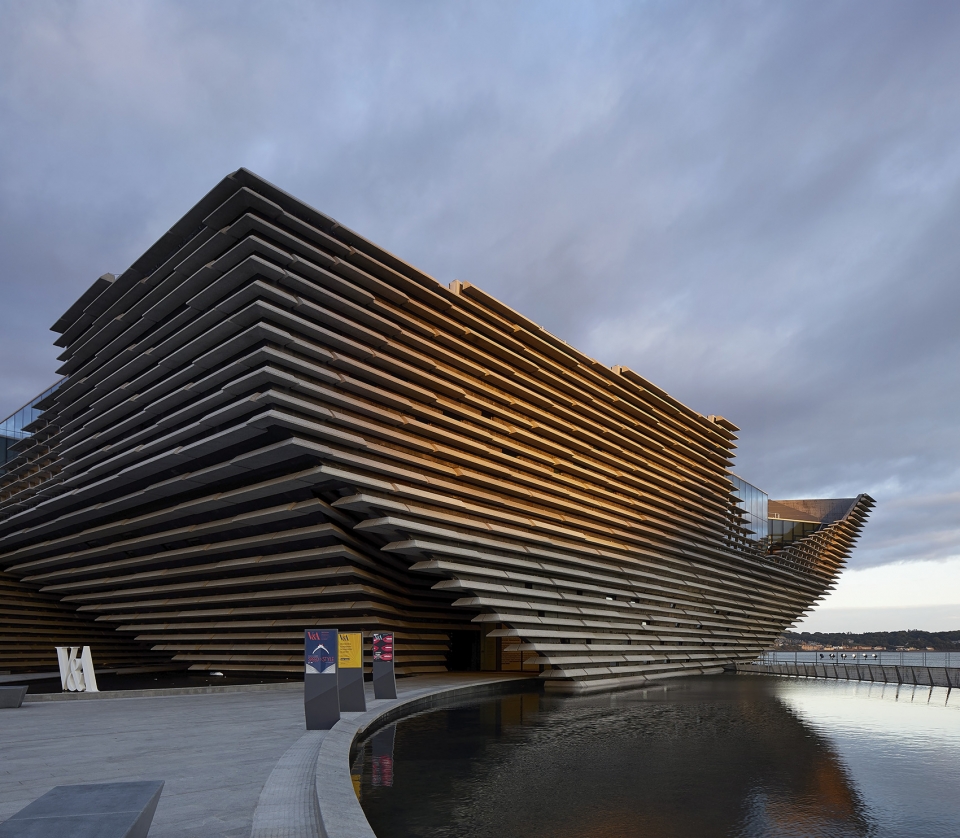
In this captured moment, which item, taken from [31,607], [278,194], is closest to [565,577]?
[278,194]

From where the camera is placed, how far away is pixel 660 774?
924 centimetres

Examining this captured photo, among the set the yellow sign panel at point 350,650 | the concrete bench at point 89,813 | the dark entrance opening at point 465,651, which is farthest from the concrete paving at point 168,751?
the dark entrance opening at point 465,651

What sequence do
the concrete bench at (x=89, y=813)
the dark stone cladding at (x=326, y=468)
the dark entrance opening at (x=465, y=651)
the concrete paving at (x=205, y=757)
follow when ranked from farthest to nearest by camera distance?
the dark entrance opening at (x=465, y=651) → the dark stone cladding at (x=326, y=468) → the concrete paving at (x=205, y=757) → the concrete bench at (x=89, y=813)

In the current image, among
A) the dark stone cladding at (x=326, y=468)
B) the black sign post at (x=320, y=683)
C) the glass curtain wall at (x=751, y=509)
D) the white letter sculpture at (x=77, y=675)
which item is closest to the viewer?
the black sign post at (x=320, y=683)

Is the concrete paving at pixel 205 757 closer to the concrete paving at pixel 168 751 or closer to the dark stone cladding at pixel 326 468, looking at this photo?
the concrete paving at pixel 168 751

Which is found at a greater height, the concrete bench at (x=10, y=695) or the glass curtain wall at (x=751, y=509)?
the glass curtain wall at (x=751, y=509)

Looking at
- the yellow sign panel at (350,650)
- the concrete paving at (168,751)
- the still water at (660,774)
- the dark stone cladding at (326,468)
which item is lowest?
the still water at (660,774)

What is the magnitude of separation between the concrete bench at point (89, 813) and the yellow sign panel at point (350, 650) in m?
8.30

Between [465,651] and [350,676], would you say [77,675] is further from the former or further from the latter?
[465,651]

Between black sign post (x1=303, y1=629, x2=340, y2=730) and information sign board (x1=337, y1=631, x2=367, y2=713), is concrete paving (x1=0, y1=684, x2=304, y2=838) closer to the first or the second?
black sign post (x1=303, y1=629, x2=340, y2=730)

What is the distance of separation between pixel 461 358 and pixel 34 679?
57.1 ft

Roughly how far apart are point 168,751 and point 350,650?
15.0 feet

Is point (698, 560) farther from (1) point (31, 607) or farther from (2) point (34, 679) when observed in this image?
(1) point (31, 607)

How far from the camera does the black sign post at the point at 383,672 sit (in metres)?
15.7
